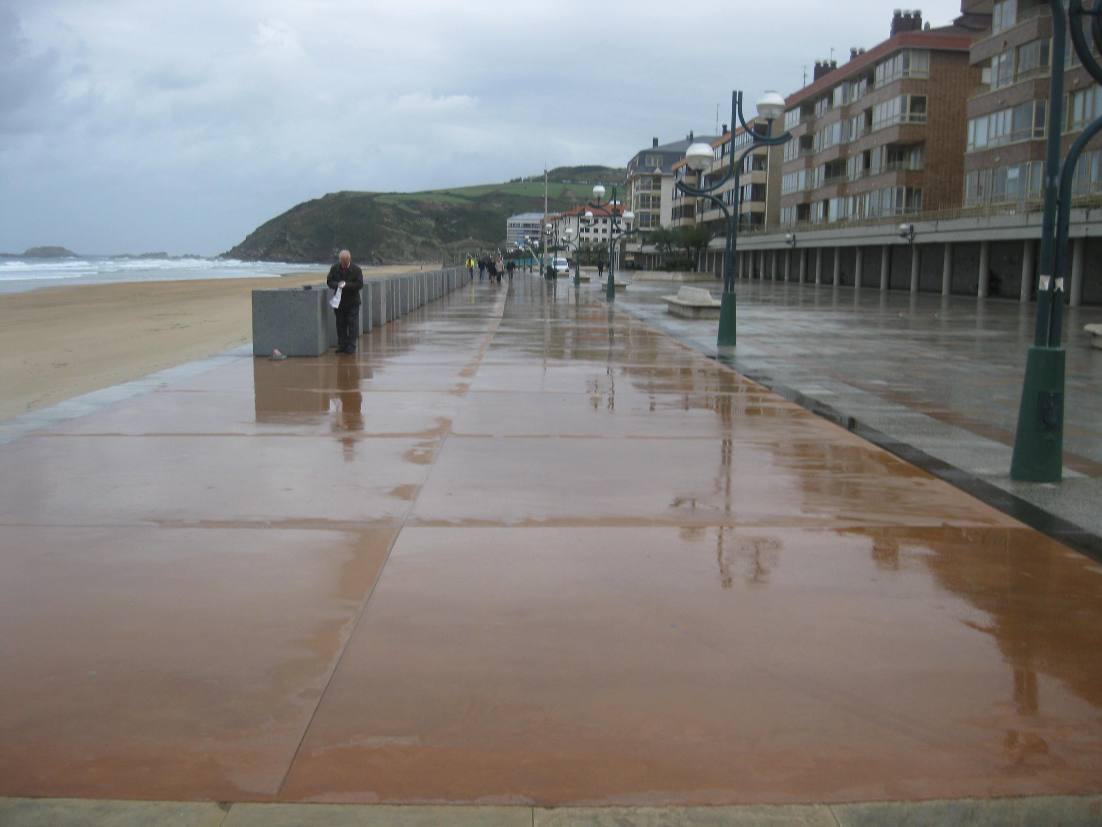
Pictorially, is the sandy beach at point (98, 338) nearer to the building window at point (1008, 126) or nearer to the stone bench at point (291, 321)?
the stone bench at point (291, 321)

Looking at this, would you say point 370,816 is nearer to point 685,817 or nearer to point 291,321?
point 685,817

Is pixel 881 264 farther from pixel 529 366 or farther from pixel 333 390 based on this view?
pixel 333 390

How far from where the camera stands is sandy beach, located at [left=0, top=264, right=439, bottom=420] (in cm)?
1623

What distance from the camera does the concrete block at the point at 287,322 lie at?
1625 centimetres

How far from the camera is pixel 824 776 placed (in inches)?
141

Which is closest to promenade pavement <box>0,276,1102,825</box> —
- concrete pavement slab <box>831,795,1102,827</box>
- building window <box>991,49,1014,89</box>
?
concrete pavement slab <box>831,795,1102,827</box>

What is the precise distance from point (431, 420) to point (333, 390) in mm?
2554

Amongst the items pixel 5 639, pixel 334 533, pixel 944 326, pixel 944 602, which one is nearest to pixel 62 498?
pixel 334 533

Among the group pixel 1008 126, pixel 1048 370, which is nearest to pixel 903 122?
pixel 1008 126

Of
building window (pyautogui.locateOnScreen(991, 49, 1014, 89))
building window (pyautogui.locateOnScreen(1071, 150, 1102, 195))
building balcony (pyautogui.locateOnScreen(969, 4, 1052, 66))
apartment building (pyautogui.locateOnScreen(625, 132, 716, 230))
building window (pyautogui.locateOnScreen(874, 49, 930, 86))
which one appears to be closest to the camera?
building window (pyautogui.locateOnScreen(1071, 150, 1102, 195))

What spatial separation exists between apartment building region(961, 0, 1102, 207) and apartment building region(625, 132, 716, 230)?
96.4 metres

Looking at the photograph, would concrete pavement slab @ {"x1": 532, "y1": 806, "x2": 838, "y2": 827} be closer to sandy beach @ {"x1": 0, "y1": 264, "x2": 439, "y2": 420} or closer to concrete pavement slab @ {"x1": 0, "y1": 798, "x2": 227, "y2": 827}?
concrete pavement slab @ {"x1": 0, "y1": 798, "x2": 227, "y2": 827}

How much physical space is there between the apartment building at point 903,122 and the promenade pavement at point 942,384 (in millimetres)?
29685

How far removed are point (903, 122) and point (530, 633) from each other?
60.3 meters
